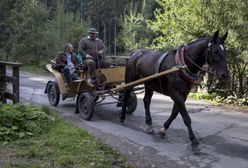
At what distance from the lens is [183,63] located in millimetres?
6711

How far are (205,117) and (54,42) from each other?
18.9 metres

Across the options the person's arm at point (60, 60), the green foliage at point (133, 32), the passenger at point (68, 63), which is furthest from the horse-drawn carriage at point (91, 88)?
the green foliage at point (133, 32)

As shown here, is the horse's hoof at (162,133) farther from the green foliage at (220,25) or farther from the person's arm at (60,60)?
the green foliage at (220,25)

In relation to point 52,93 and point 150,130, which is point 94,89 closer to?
point 150,130

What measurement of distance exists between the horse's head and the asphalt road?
4.56 ft

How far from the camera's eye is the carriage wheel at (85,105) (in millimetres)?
8617

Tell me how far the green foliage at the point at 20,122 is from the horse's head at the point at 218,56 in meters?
3.43

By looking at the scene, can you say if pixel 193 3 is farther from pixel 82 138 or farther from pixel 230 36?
pixel 82 138

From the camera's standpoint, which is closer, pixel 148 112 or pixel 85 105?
pixel 148 112

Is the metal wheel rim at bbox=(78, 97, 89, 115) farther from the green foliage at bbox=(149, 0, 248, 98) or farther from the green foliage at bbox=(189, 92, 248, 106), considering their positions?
the green foliage at bbox=(189, 92, 248, 106)

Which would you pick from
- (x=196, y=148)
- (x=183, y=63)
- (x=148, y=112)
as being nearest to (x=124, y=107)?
(x=148, y=112)

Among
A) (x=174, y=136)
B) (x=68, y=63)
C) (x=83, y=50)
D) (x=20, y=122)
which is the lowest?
(x=174, y=136)

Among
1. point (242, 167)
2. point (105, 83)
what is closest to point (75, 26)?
point (105, 83)

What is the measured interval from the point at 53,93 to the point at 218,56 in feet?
18.9
